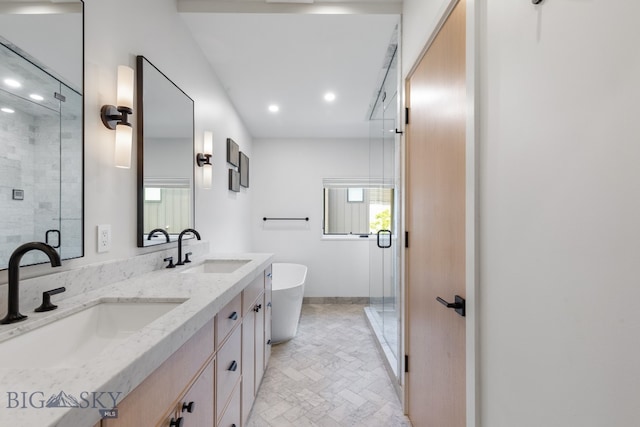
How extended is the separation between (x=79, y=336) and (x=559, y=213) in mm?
1439

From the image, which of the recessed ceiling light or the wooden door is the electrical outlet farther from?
the wooden door

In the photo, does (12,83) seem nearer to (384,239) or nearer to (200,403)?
(200,403)

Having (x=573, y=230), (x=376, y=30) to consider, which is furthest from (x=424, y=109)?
(x=573, y=230)

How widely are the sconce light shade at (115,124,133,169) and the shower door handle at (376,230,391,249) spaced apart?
2.05 m

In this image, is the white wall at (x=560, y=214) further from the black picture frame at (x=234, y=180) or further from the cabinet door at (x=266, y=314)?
the black picture frame at (x=234, y=180)

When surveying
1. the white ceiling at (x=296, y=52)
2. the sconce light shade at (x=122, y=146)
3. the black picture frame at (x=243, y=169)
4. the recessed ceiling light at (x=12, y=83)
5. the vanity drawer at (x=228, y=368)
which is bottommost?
the vanity drawer at (x=228, y=368)

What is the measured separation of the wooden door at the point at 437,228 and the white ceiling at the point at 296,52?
2.09ft

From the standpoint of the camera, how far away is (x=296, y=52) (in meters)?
2.20

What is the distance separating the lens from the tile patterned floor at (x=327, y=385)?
1.75 meters

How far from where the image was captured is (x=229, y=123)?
2977 millimetres

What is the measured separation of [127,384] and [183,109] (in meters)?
1.77

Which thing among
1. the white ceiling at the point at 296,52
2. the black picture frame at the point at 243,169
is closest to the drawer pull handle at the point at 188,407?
the white ceiling at the point at 296,52

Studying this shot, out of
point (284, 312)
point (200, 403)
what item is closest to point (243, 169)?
point (284, 312)

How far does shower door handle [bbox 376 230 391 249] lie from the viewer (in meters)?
2.64
